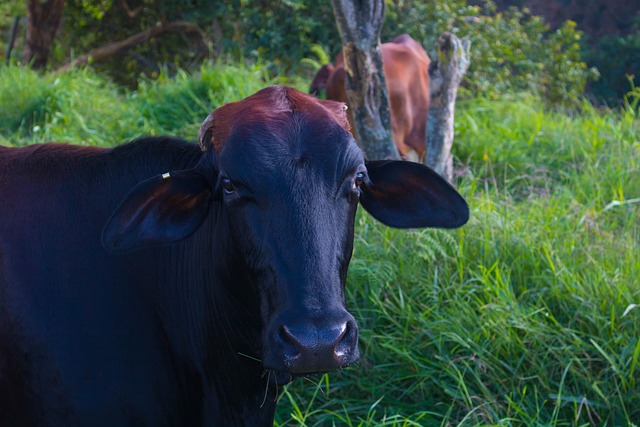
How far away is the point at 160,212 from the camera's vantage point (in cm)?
245

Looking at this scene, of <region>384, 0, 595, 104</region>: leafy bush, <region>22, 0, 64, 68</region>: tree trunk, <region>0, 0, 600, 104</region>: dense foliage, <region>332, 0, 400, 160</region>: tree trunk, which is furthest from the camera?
<region>22, 0, 64, 68</region>: tree trunk

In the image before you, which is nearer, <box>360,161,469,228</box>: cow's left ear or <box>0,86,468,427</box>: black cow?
<box>0,86,468,427</box>: black cow

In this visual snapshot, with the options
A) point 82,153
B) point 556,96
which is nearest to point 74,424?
point 82,153

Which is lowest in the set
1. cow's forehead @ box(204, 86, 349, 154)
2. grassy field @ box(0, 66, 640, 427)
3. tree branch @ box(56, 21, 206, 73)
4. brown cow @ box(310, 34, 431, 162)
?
tree branch @ box(56, 21, 206, 73)

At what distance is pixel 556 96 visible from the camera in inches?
364

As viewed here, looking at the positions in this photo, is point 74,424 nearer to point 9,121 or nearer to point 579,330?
point 579,330

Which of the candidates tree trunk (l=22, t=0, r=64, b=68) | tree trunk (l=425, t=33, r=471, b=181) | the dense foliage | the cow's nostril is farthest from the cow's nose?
tree trunk (l=22, t=0, r=64, b=68)

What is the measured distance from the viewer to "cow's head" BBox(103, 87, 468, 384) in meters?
2.07

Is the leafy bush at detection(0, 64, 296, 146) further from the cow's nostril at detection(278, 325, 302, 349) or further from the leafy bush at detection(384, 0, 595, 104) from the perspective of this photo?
the cow's nostril at detection(278, 325, 302, 349)

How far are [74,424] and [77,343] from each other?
0.76 feet

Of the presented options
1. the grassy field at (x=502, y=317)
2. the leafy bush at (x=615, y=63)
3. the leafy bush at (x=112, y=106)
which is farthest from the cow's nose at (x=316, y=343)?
the leafy bush at (x=615, y=63)

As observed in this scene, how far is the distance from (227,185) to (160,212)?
0.83 ft

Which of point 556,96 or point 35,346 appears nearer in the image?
point 35,346

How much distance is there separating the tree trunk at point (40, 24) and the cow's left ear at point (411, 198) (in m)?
8.58
